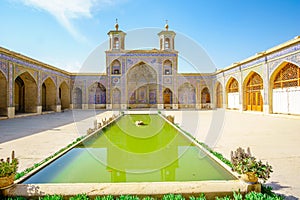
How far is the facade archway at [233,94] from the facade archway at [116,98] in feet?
30.3

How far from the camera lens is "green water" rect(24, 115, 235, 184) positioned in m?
2.72

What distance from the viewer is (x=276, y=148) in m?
4.06

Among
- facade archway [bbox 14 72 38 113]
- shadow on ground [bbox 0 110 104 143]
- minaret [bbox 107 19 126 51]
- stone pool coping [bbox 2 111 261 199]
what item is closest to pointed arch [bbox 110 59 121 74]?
minaret [bbox 107 19 126 51]

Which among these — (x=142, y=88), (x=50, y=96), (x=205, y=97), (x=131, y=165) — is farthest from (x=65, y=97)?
(x=131, y=165)

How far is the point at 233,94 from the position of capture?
50.6 ft

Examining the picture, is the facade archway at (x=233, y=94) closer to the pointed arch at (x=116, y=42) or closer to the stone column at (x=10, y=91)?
the pointed arch at (x=116, y=42)

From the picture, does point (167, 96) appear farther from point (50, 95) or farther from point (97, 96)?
point (50, 95)

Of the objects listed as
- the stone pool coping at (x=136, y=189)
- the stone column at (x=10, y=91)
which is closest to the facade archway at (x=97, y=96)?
the stone column at (x=10, y=91)

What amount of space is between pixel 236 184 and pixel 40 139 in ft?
15.5

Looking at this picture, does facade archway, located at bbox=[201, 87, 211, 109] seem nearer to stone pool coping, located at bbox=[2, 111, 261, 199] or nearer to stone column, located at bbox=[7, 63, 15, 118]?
stone column, located at bbox=[7, 63, 15, 118]

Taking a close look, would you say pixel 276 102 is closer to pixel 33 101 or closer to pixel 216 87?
pixel 216 87

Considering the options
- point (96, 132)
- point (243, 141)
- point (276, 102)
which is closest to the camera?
point (243, 141)

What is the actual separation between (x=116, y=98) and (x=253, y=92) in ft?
36.6

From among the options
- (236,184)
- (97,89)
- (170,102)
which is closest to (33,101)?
(97,89)
